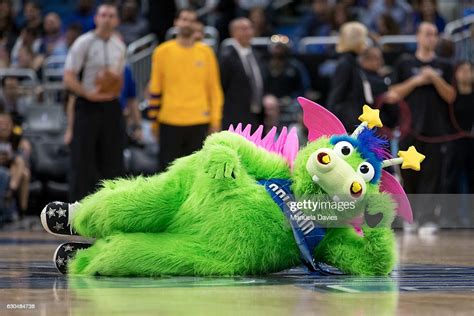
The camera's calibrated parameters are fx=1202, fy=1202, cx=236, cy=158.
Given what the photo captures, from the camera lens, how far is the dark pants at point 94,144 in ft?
36.0

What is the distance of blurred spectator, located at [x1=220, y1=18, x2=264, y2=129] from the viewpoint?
40.4ft

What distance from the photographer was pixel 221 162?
542cm

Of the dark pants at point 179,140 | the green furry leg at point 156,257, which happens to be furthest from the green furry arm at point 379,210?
the dark pants at point 179,140

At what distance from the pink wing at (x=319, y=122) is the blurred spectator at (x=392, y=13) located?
33.6 feet

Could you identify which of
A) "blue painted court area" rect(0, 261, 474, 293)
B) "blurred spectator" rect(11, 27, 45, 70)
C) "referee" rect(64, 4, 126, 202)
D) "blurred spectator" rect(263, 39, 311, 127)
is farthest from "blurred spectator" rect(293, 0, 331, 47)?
"blue painted court area" rect(0, 261, 474, 293)

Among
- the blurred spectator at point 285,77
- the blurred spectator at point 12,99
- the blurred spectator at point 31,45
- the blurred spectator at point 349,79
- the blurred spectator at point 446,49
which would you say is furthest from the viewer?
the blurred spectator at point 31,45

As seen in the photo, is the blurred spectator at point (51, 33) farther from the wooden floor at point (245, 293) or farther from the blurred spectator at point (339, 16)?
the wooden floor at point (245, 293)

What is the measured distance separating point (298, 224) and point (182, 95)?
6.12 meters

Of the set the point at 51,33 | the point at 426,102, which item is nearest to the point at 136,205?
the point at 426,102

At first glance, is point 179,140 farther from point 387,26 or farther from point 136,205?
point 136,205

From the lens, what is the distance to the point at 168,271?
18.0ft

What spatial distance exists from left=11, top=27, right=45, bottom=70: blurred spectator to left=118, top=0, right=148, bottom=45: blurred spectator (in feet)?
3.85

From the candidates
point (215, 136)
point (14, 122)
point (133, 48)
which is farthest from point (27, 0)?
point (215, 136)

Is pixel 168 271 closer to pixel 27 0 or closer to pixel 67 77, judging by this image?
pixel 67 77
